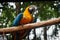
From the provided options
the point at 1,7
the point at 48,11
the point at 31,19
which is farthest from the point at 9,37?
the point at 31,19

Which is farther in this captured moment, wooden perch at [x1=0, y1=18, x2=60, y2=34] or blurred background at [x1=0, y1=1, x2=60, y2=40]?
blurred background at [x1=0, y1=1, x2=60, y2=40]

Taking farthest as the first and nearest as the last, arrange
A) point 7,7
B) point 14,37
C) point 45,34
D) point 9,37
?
point 7,7
point 9,37
point 45,34
point 14,37

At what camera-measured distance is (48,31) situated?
191 cm

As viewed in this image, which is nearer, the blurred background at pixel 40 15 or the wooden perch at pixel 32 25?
the wooden perch at pixel 32 25

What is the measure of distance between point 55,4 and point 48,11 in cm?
11

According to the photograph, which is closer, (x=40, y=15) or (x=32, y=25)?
(x=32, y=25)

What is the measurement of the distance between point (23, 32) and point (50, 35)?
0.62 m

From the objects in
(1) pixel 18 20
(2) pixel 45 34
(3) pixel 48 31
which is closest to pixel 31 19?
(1) pixel 18 20

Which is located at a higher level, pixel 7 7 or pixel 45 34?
pixel 7 7

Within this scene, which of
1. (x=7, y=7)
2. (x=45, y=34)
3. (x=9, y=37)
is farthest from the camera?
(x=7, y=7)

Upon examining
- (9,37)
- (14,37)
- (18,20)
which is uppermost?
(18,20)

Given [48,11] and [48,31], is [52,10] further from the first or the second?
[48,31]

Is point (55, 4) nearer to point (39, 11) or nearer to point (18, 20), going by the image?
point (39, 11)

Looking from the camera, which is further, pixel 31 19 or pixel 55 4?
pixel 55 4
